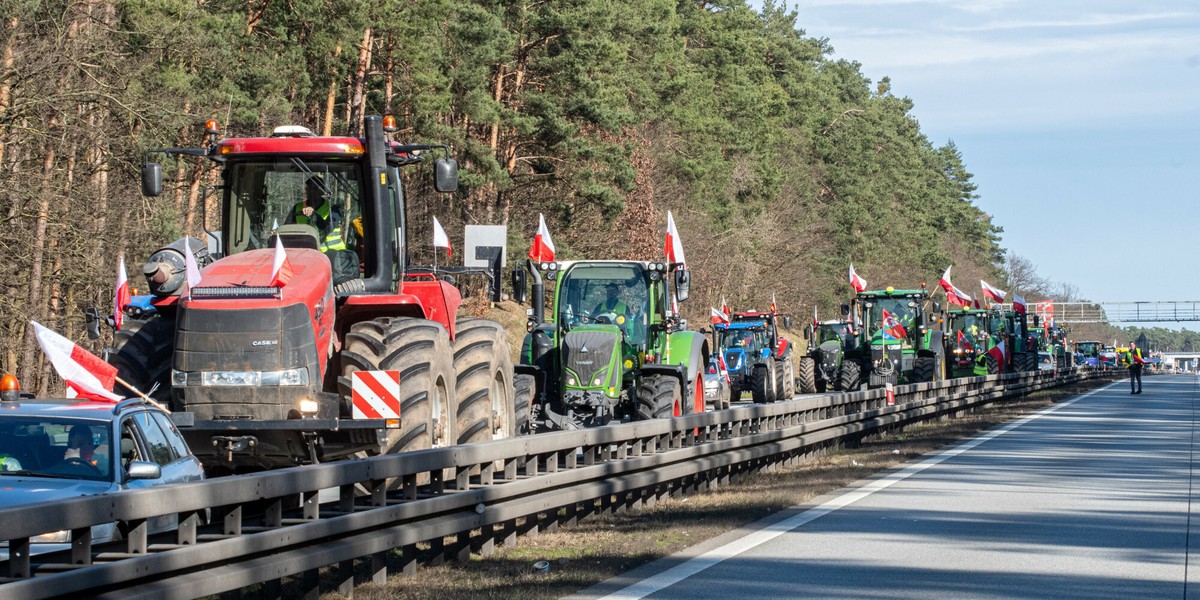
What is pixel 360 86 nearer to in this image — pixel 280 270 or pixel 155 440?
pixel 280 270

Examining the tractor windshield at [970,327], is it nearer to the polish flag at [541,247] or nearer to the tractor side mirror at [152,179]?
the polish flag at [541,247]

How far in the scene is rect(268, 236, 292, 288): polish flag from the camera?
435 inches

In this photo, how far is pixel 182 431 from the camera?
1105 centimetres

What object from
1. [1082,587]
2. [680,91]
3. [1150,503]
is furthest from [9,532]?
[680,91]

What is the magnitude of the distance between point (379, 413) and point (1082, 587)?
16.5ft

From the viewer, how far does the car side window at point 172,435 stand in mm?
10266

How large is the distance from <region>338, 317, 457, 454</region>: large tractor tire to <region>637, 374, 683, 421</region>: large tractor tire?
7.00m

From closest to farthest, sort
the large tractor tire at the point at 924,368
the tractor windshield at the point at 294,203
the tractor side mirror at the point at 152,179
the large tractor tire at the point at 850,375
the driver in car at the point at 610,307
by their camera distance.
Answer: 1. the tractor side mirror at the point at 152,179
2. the tractor windshield at the point at 294,203
3. the driver in car at the point at 610,307
4. the large tractor tire at the point at 850,375
5. the large tractor tire at the point at 924,368

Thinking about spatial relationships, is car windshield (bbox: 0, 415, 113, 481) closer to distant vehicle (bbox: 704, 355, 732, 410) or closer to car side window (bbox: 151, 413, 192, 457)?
car side window (bbox: 151, 413, 192, 457)

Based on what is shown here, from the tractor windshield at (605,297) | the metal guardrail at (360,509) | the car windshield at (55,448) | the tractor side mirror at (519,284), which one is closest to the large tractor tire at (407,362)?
the metal guardrail at (360,509)

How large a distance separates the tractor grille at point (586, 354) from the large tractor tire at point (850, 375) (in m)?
21.1

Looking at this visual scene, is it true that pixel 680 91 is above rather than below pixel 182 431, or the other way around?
above

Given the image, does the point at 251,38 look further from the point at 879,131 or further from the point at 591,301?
the point at 879,131

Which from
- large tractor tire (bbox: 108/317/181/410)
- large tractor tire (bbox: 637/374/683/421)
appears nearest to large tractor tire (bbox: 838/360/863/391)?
large tractor tire (bbox: 637/374/683/421)
